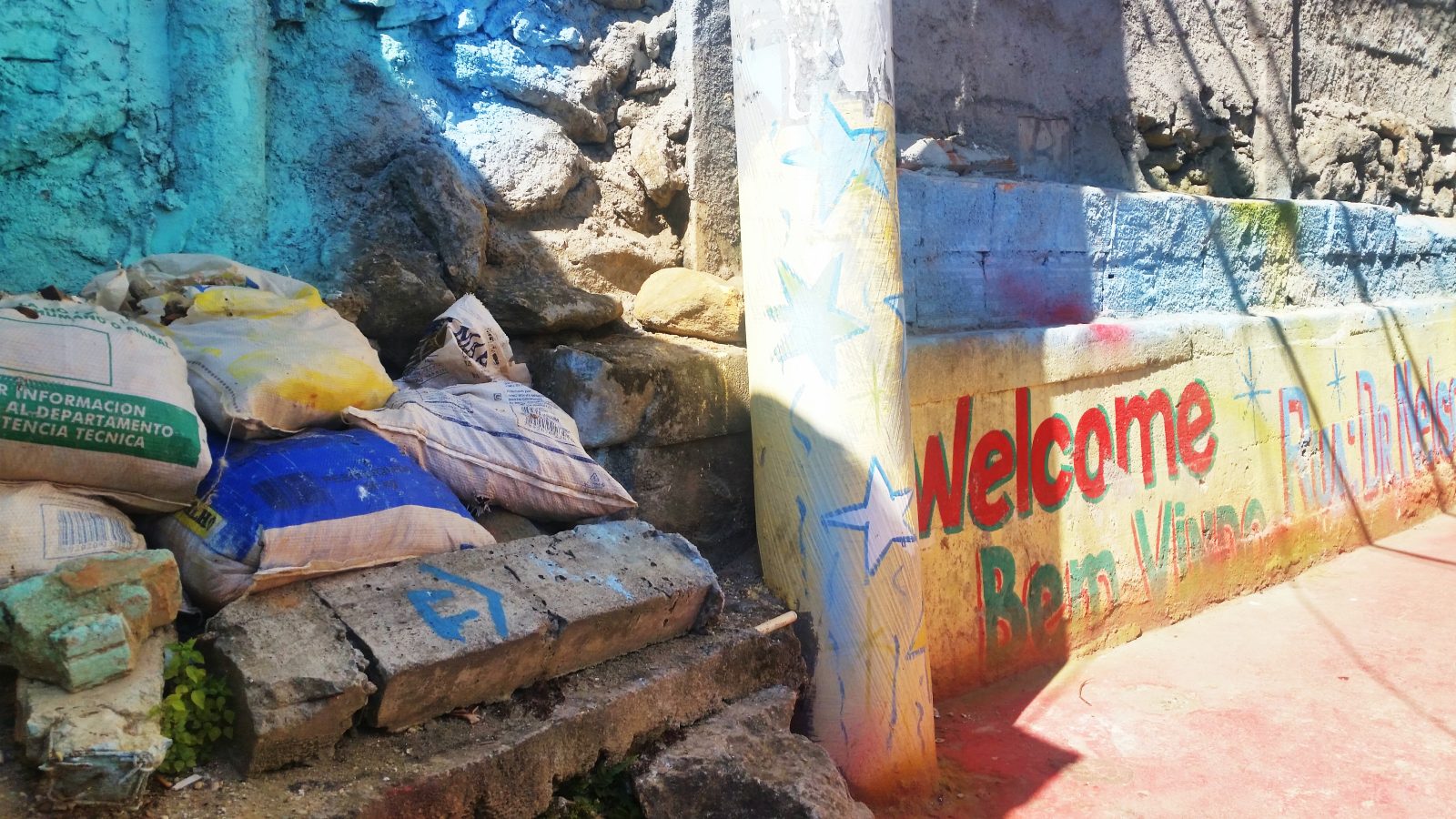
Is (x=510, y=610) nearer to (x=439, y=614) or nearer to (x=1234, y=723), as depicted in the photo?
(x=439, y=614)

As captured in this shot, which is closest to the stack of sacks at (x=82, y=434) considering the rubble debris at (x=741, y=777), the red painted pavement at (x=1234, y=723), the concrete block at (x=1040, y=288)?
the rubble debris at (x=741, y=777)

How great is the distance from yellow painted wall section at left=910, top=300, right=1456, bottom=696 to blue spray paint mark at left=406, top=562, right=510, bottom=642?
165cm

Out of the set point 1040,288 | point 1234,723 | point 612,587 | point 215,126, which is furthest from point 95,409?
point 1234,723

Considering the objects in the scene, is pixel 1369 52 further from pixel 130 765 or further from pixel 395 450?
pixel 130 765

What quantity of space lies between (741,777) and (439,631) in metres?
0.72

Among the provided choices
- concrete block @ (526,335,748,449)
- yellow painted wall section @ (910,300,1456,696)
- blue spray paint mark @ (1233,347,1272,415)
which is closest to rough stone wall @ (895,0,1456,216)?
yellow painted wall section @ (910,300,1456,696)

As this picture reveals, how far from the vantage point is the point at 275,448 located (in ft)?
7.07

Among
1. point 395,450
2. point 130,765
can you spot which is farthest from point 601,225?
point 130,765

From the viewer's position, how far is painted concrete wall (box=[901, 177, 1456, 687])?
3570mm

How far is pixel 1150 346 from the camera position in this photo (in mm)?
4129

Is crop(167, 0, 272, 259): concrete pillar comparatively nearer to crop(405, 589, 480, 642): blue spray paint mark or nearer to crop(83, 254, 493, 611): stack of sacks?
crop(83, 254, 493, 611): stack of sacks

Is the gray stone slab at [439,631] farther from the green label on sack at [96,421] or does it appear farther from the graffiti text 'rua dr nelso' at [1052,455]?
the graffiti text 'rua dr nelso' at [1052,455]

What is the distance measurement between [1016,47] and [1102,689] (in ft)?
8.55

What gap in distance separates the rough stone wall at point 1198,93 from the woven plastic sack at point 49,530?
3125 mm
